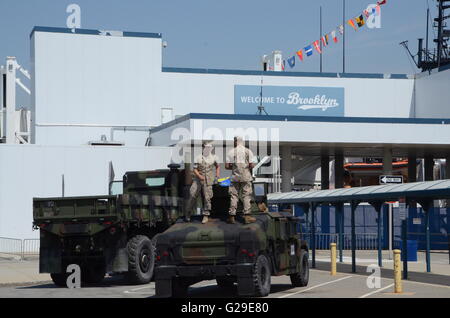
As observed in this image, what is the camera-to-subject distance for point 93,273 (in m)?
22.4

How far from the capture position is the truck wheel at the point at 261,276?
16.5 metres

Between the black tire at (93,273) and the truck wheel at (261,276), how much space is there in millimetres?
6506

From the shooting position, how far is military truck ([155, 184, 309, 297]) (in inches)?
651

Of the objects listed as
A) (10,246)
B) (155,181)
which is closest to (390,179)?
(155,181)

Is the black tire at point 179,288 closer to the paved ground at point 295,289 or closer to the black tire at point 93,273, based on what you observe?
the paved ground at point 295,289

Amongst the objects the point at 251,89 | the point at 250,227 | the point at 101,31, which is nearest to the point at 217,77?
the point at 251,89

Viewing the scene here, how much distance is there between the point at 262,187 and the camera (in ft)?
64.3

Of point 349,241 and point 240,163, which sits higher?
point 240,163

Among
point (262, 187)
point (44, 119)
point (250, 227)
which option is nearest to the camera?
point (250, 227)

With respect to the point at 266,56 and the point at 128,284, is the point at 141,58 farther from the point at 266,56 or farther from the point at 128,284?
the point at 128,284

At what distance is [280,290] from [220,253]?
10.2 feet

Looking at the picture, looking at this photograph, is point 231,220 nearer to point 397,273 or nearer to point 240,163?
point 240,163

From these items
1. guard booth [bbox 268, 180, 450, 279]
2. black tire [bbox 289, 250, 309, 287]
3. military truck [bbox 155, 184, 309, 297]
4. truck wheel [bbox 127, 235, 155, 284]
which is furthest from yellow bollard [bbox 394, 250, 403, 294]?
truck wheel [bbox 127, 235, 155, 284]
